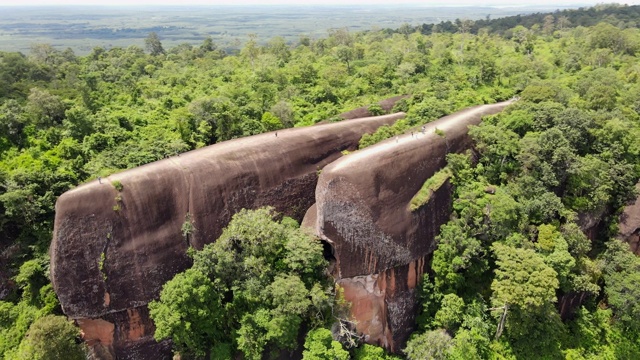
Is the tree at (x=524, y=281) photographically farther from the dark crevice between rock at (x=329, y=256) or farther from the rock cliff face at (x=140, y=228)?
the rock cliff face at (x=140, y=228)

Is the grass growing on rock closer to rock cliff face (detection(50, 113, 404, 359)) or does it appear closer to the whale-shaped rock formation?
the whale-shaped rock formation

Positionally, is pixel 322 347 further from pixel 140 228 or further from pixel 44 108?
pixel 44 108

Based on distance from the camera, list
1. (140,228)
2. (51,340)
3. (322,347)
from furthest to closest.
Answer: (140,228)
(322,347)
(51,340)

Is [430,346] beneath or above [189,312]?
beneath

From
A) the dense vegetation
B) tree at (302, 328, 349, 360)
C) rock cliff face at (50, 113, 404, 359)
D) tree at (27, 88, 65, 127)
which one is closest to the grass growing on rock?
the dense vegetation

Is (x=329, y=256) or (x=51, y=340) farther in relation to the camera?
(x=329, y=256)

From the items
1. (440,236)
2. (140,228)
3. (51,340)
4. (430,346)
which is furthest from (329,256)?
(51,340)

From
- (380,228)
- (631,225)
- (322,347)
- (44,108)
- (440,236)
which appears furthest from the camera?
(44,108)

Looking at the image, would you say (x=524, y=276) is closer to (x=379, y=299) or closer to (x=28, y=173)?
(x=379, y=299)
